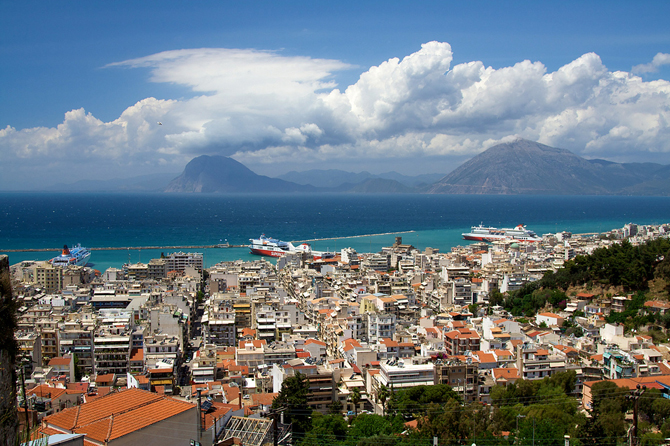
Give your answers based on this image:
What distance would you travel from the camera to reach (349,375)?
12961 millimetres

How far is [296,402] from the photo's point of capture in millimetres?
10852

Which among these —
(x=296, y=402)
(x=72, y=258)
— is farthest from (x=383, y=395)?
(x=72, y=258)

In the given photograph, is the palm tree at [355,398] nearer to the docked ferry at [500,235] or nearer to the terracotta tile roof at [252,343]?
the terracotta tile roof at [252,343]

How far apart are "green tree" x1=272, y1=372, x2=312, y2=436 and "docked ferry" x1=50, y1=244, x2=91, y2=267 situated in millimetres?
23855

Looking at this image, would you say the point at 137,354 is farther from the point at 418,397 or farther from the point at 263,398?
the point at 418,397

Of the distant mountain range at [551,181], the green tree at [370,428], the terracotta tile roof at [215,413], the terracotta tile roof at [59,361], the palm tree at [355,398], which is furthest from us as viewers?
the distant mountain range at [551,181]

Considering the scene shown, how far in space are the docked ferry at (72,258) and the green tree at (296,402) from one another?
2386 centimetres

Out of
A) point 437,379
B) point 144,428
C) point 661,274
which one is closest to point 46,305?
point 437,379

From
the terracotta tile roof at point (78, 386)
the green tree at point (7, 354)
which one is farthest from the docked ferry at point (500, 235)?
the green tree at point (7, 354)

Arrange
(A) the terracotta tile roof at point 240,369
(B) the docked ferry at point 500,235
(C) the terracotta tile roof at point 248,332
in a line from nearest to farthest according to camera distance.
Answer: (A) the terracotta tile roof at point 240,369
(C) the terracotta tile roof at point 248,332
(B) the docked ferry at point 500,235

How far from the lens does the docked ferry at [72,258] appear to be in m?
31.8

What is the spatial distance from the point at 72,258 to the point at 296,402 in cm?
2687

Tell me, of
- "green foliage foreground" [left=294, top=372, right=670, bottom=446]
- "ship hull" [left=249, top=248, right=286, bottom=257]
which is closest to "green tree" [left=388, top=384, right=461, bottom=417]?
"green foliage foreground" [left=294, top=372, right=670, bottom=446]

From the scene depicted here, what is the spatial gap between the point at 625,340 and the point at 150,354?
13041mm
